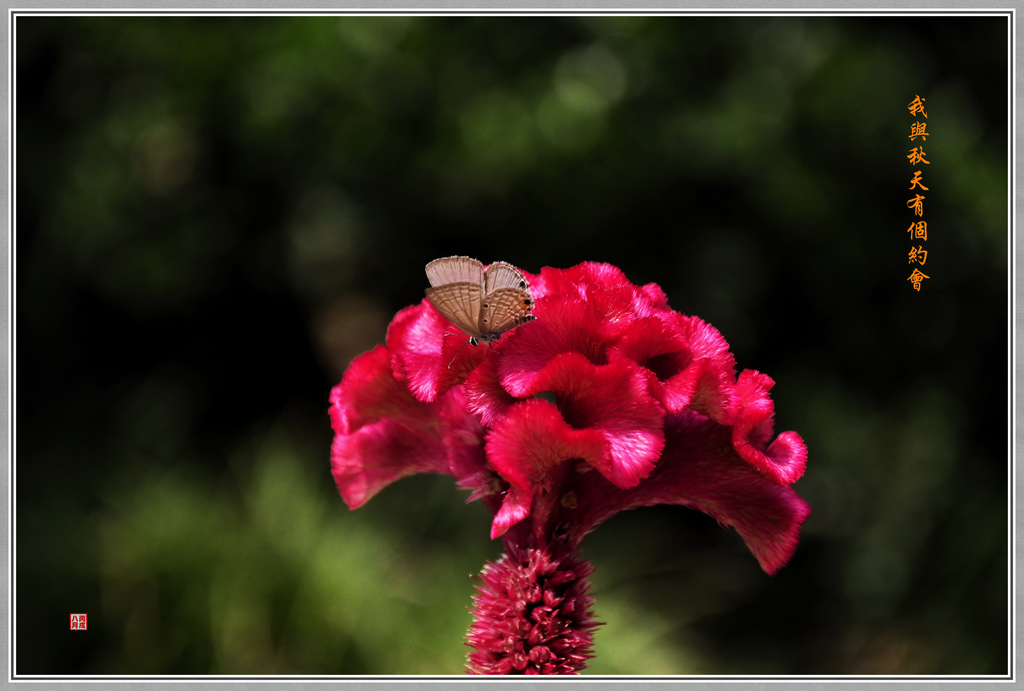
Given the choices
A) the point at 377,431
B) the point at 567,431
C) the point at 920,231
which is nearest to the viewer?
the point at 567,431

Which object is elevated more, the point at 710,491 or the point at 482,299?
the point at 482,299

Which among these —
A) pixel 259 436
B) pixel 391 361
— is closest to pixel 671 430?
pixel 391 361

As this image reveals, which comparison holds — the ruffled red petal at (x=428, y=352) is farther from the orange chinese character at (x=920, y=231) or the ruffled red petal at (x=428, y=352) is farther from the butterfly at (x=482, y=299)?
the orange chinese character at (x=920, y=231)

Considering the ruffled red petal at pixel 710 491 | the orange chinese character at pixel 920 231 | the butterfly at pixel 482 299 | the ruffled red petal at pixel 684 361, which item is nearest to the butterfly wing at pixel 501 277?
the butterfly at pixel 482 299

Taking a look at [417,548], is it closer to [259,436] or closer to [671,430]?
[259,436]

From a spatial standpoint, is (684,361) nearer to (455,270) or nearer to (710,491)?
(710,491)

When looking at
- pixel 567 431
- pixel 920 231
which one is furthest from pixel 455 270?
pixel 920 231

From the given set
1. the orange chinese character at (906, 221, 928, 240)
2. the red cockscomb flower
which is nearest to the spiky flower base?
the red cockscomb flower
